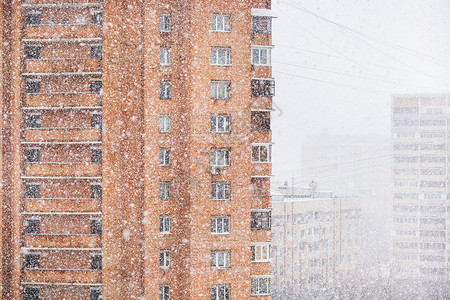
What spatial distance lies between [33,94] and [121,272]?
7.29 meters

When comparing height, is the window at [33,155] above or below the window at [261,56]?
below

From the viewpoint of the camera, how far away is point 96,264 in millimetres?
18297

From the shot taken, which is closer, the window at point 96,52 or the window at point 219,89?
the window at point 219,89

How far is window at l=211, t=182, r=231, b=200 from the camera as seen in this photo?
17.5m

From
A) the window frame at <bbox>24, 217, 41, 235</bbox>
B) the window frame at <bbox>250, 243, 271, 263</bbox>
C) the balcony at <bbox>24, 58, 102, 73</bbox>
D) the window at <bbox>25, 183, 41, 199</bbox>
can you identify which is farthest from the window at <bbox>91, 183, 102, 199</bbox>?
the window frame at <bbox>250, 243, 271, 263</bbox>

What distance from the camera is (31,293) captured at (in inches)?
719

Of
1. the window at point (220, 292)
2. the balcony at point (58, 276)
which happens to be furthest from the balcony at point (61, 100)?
the window at point (220, 292)

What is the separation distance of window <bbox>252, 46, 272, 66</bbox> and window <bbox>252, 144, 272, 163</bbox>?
306 centimetres

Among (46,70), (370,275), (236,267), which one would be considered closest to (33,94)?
(46,70)

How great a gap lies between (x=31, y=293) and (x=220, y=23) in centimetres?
1214

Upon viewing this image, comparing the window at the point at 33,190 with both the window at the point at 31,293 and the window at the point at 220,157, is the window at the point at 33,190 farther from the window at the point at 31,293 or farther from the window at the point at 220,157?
the window at the point at 220,157

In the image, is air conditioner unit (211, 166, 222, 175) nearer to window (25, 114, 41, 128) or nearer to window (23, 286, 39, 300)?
window (25, 114, 41, 128)

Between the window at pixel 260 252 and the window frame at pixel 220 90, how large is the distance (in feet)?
18.1

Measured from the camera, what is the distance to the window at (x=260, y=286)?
58.9 ft
